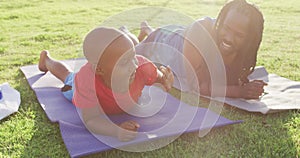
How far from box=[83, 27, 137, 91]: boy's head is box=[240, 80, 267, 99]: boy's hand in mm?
1112

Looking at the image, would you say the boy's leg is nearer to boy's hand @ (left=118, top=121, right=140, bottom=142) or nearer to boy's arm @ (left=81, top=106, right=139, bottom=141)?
boy's arm @ (left=81, top=106, right=139, bottom=141)

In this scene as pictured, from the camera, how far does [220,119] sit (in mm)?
2859

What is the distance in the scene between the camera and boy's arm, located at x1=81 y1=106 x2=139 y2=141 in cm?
249

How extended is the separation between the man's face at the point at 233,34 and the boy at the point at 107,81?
76 cm

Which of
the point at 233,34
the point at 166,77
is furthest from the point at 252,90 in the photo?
the point at 166,77

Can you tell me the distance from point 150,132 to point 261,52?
3001 millimetres

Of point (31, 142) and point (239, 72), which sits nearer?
point (31, 142)

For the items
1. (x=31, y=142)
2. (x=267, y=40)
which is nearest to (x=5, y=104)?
(x=31, y=142)

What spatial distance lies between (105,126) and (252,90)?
1344 millimetres

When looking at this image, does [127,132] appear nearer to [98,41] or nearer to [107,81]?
[107,81]

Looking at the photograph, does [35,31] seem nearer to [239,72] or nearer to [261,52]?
[261,52]

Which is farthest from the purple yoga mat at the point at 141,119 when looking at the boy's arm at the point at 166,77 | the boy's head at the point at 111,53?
the boy's head at the point at 111,53

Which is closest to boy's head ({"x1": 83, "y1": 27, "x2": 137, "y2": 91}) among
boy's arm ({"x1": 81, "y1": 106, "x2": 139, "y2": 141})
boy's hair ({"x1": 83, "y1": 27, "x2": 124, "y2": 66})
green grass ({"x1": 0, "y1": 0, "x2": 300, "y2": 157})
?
boy's hair ({"x1": 83, "y1": 27, "x2": 124, "y2": 66})

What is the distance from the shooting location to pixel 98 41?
2541 mm
